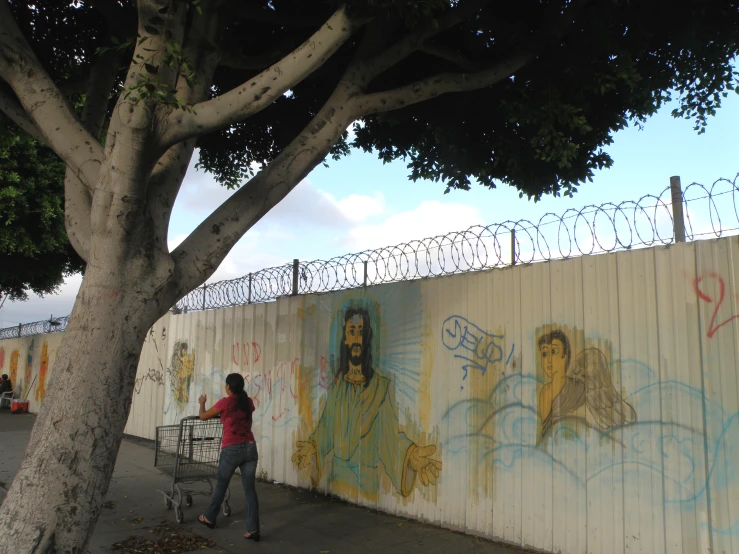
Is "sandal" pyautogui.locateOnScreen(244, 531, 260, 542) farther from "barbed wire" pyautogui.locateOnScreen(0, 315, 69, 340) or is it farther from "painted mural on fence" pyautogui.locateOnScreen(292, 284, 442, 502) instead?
"barbed wire" pyautogui.locateOnScreen(0, 315, 69, 340)

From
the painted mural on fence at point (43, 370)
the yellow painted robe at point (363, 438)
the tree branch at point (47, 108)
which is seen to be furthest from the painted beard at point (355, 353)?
the painted mural on fence at point (43, 370)

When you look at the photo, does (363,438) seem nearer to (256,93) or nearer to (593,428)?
(593,428)

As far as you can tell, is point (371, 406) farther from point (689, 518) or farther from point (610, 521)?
point (689, 518)

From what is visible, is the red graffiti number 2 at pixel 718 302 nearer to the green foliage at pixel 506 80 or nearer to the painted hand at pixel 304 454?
the green foliage at pixel 506 80

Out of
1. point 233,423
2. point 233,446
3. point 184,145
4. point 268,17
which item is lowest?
point 233,446

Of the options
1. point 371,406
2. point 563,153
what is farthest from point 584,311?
point 371,406

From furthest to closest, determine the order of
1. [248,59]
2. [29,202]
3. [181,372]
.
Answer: [29,202], [181,372], [248,59]

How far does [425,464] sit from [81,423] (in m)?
3.51

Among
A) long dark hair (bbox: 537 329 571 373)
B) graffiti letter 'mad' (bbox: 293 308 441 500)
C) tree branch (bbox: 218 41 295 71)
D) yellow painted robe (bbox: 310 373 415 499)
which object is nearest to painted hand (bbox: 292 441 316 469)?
graffiti letter 'mad' (bbox: 293 308 441 500)

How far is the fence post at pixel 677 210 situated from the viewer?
5.07 meters

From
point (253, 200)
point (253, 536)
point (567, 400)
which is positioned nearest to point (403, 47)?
point (253, 200)

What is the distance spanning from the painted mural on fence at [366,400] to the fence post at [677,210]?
2.79 m

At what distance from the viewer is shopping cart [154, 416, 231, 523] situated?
7176 mm

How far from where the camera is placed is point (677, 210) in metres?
5.11
